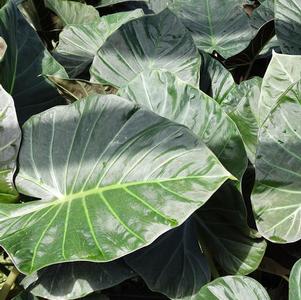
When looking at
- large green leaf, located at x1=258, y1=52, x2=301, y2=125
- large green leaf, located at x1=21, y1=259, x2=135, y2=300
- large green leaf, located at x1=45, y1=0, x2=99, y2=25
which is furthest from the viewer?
large green leaf, located at x1=45, y1=0, x2=99, y2=25

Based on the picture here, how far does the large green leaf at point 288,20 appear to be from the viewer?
1668mm

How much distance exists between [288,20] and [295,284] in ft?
2.67

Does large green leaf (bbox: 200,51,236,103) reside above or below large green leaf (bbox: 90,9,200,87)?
below

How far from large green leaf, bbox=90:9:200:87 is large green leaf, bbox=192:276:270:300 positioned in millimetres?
612

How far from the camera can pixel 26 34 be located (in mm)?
1539

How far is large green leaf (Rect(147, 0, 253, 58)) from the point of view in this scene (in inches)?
77.2

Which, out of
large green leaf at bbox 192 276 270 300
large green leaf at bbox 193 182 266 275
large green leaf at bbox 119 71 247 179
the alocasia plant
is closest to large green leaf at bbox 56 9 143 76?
the alocasia plant

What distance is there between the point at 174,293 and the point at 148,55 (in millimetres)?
624

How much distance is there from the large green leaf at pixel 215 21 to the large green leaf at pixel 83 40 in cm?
19

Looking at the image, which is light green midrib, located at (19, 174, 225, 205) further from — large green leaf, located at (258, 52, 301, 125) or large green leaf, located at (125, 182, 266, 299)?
large green leaf, located at (258, 52, 301, 125)

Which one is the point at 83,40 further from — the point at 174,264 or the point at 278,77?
the point at 174,264

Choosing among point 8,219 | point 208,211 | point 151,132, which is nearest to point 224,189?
point 208,211

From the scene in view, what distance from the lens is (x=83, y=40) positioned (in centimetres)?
188

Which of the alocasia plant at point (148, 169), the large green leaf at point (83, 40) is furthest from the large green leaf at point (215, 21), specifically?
the alocasia plant at point (148, 169)
